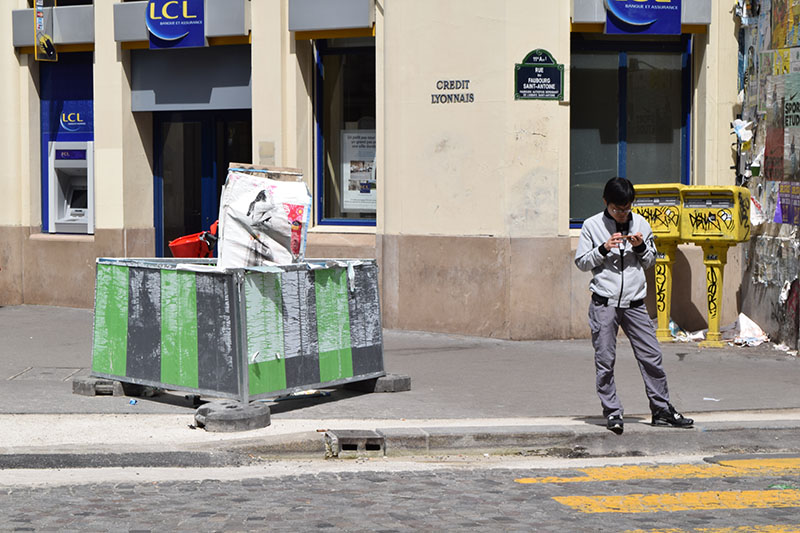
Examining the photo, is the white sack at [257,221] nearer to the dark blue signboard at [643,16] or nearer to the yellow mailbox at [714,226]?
the yellow mailbox at [714,226]

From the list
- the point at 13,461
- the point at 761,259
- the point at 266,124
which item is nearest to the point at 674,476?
the point at 13,461

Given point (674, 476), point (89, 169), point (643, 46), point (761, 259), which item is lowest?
point (674, 476)

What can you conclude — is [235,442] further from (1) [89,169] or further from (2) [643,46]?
(1) [89,169]

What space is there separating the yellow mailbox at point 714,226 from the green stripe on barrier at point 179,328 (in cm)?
584

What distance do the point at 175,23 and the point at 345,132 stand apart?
2.52 m

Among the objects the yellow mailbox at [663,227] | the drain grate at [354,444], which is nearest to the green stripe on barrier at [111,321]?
the drain grate at [354,444]

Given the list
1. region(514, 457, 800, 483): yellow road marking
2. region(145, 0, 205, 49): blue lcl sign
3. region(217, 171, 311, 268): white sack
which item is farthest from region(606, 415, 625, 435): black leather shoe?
region(145, 0, 205, 49): blue lcl sign

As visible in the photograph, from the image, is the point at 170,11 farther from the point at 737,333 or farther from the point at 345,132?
the point at 737,333

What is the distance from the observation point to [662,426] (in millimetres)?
8352

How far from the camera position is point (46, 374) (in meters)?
10.8

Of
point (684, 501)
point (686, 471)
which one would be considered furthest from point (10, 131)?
point (684, 501)

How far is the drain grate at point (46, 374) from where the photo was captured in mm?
10505

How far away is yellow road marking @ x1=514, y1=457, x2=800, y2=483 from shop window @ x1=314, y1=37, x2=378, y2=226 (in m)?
7.43

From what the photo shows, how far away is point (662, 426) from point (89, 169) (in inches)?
397
